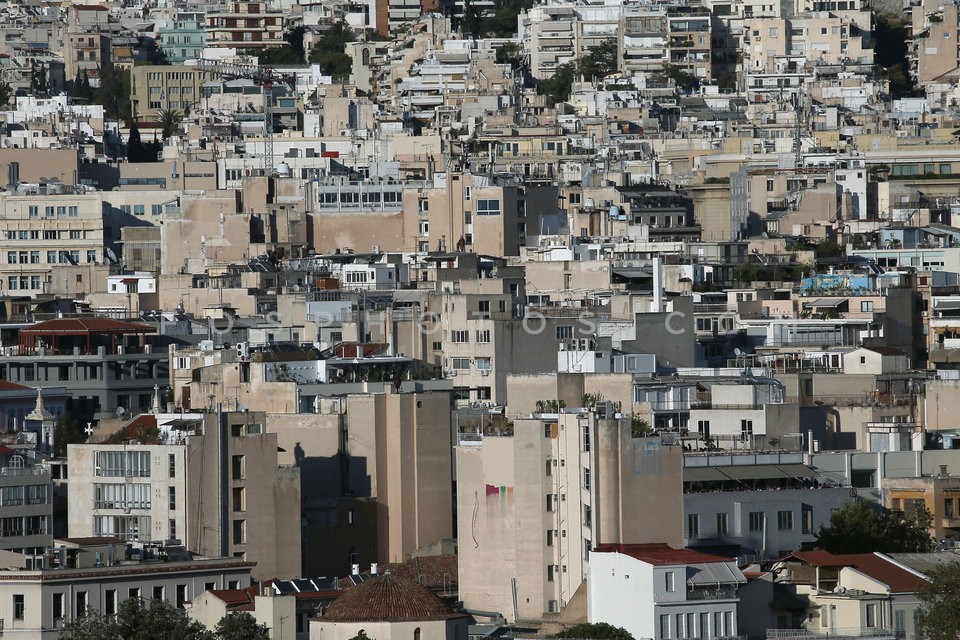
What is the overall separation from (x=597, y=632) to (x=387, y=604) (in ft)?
11.3

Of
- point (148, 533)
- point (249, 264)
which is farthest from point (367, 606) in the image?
point (249, 264)

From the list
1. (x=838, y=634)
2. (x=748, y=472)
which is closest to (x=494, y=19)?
(x=748, y=472)

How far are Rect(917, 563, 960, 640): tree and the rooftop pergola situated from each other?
41737 millimetres

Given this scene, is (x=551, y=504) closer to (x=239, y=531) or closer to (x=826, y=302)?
(x=239, y=531)

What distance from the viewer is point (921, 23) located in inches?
6629

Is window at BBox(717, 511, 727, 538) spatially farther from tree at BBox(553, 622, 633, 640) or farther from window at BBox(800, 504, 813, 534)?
tree at BBox(553, 622, 633, 640)

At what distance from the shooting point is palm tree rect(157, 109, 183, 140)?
155m

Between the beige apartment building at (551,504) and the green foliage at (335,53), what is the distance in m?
108

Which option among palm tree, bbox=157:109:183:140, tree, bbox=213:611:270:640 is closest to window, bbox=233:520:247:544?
tree, bbox=213:611:270:640

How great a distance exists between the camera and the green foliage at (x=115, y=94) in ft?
535

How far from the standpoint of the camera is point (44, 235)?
121875 mm

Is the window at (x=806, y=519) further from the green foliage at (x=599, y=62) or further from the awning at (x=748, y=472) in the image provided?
the green foliage at (x=599, y=62)

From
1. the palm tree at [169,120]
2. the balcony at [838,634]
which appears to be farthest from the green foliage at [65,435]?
the palm tree at [169,120]

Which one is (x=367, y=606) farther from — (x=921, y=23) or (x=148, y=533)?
(x=921, y=23)
